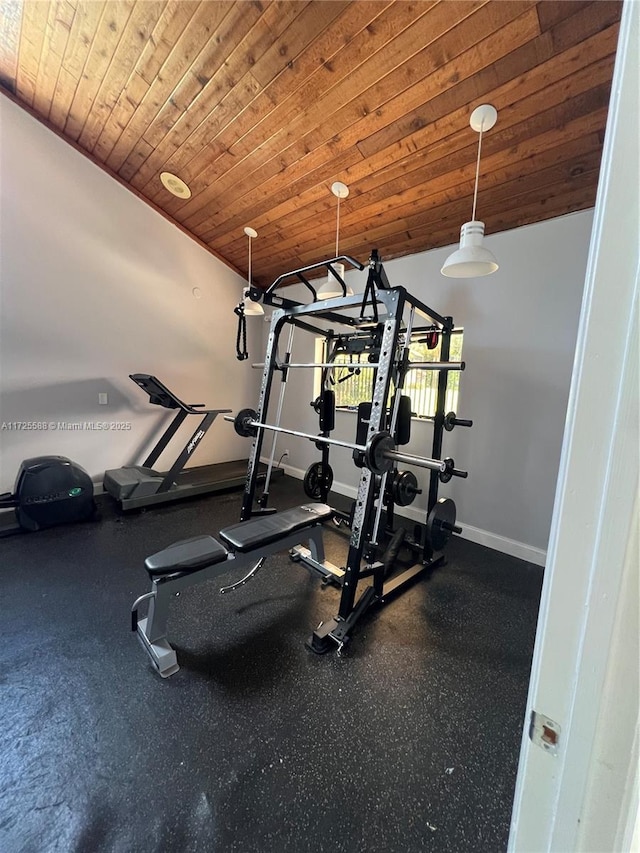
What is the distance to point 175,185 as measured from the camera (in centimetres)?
327

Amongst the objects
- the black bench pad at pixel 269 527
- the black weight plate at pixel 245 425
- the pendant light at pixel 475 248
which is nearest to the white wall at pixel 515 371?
the pendant light at pixel 475 248

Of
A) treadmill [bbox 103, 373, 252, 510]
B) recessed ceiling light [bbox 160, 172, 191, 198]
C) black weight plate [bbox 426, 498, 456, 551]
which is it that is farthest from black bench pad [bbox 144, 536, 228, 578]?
recessed ceiling light [bbox 160, 172, 191, 198]

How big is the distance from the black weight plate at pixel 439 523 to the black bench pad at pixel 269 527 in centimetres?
69

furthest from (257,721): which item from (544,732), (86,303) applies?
(86,303)

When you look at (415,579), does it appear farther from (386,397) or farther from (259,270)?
(259,270)

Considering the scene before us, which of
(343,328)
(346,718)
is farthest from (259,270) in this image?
(346,718)

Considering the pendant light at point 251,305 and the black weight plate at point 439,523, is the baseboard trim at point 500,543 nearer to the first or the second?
the black weight plate at point 439,523

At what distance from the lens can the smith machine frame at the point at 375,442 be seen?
1.74 meters

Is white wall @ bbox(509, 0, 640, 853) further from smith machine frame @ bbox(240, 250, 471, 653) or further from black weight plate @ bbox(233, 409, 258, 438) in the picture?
black weight plate @ bbox(233, 409, 258, 438)

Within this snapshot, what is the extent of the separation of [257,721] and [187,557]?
749 millimetres

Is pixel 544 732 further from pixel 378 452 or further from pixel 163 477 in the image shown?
pixel 163 477

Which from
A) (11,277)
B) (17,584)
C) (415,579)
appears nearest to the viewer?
(17,584)

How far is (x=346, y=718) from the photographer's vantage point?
139 cm

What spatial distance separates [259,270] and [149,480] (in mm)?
2965
